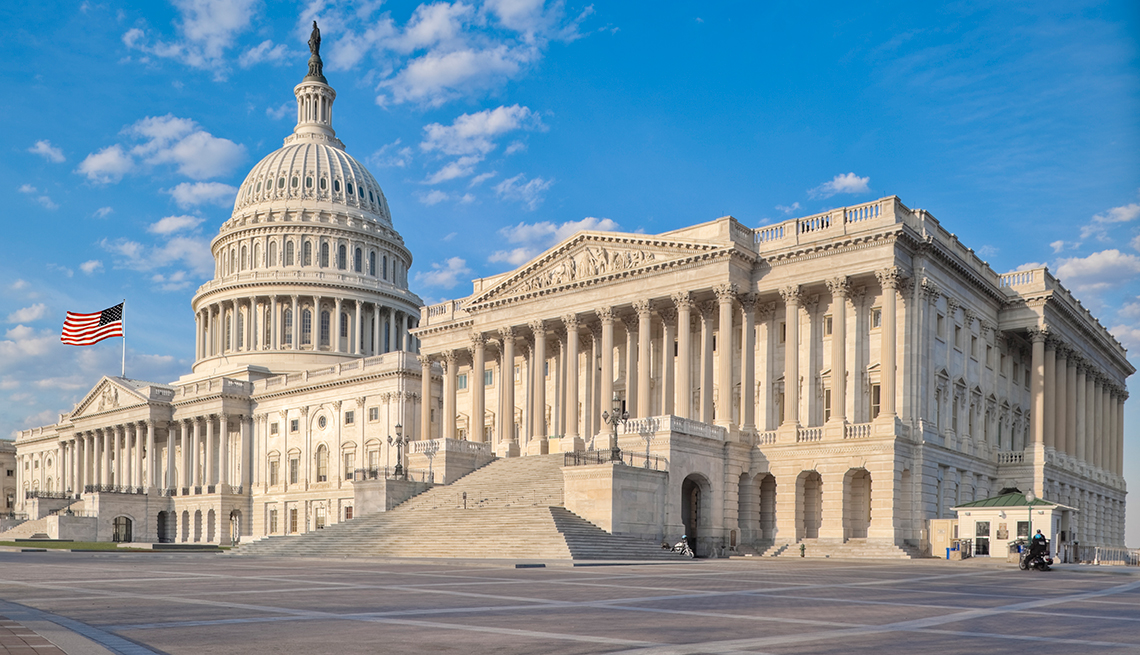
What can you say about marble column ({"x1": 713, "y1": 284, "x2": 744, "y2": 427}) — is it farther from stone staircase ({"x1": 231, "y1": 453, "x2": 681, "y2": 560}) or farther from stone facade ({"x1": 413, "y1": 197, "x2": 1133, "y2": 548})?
stone staircase ({"x1": 231, "y1": 453, "x2": 681, "y2": 560})

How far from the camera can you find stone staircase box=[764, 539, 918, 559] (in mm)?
52750

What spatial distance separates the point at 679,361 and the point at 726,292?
5.07 meters

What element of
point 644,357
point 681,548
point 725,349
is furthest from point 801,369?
point 681,548

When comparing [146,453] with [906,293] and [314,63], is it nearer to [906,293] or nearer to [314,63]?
[314,63]

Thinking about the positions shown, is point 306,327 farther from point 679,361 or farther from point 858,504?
point 858,504

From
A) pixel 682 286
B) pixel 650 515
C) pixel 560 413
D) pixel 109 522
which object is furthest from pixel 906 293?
pixel 109 522

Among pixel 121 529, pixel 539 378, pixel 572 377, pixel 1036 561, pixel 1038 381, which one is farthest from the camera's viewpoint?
pixel 121 529

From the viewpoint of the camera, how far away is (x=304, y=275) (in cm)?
12850

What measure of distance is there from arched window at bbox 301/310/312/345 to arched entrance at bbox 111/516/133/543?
1078 inches

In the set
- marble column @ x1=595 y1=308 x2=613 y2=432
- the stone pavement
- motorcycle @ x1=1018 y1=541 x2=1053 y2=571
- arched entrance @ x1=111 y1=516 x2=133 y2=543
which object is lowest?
arched entrance @ x1=111 y1=516 x2=133 y2=543

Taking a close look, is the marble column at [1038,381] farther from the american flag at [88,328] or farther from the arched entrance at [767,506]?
the american flag at [88,328]

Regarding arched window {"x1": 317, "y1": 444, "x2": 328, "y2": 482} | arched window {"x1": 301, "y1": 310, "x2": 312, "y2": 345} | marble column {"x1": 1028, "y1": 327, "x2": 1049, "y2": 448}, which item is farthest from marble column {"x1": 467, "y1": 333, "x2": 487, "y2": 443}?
arched window {"x1": 301, "y1": 310, "x2": 312, "y2": 345}

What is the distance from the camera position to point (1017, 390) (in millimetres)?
74750

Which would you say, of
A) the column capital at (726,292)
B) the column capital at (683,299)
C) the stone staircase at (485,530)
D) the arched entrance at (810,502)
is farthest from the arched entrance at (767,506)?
the stone staircase at (485,530)
